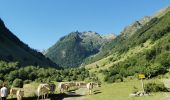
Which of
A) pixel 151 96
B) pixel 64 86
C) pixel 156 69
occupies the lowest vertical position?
pixel 151 96

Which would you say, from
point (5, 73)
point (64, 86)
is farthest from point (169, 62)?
point (64, 86)

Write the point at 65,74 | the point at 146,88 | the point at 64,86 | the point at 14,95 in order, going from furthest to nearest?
1. the point at 65,74
2. the point at 64,86
3. the point at 14,95
4. the point at 146,88

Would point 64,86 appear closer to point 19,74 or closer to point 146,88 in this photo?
point 146,88

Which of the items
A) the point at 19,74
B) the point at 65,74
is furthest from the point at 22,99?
the point at 65,74

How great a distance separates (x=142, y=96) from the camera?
50.7 m

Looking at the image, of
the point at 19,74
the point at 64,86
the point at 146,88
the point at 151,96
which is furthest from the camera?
the point at 19,74

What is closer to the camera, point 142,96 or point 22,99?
point 142,96

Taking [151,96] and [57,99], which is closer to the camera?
[151,96]

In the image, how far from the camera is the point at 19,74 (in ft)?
522

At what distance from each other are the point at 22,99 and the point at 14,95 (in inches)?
276

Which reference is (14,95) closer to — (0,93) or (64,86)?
(64,86)

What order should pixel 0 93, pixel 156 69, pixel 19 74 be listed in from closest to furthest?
pixel 0 93, pixel 156 69, pixel 19 74

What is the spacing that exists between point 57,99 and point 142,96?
509 inches

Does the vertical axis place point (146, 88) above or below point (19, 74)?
below
